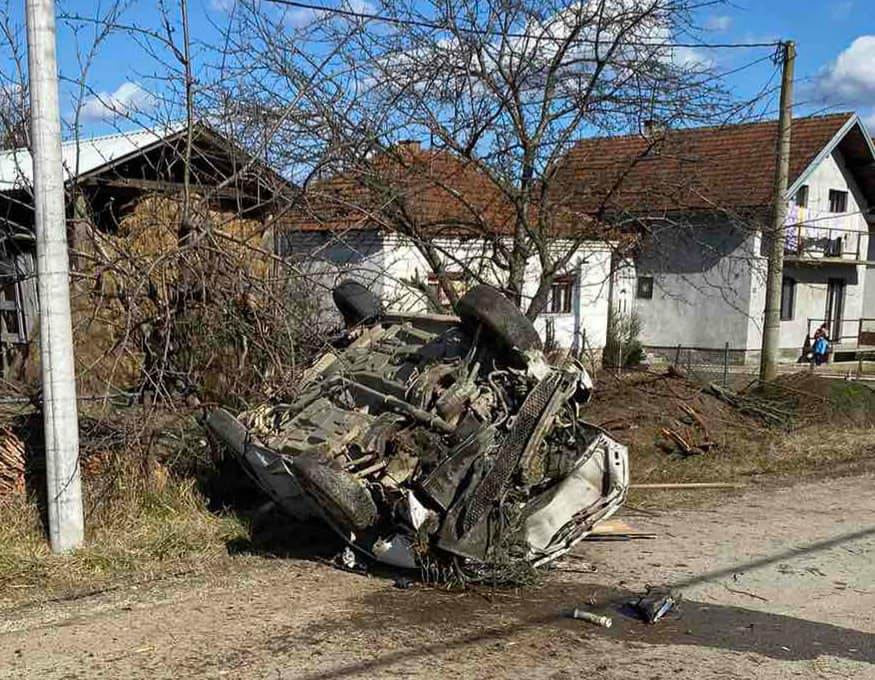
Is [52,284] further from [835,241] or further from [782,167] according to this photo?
[835,241]

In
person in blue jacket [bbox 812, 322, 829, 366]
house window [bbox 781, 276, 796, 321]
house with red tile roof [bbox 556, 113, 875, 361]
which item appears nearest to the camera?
house with red tile roof [bbox 556, 113, 875, 361]

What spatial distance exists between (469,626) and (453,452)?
1178mm

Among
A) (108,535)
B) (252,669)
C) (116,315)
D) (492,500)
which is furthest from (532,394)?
(116,315)

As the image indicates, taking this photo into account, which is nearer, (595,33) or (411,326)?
(411,326)

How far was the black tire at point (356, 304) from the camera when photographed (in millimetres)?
8602

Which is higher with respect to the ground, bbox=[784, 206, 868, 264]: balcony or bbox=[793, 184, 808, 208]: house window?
bbox=[793, 184, 808, 208]: house window

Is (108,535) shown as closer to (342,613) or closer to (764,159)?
(342,613)

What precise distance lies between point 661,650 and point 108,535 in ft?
13.2

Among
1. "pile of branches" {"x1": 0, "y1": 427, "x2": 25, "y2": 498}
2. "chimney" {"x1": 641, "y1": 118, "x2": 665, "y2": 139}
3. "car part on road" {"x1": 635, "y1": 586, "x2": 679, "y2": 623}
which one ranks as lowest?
"car part on road" {"x1": 635, "y1": 586, "x2": 679, "y2": 623}

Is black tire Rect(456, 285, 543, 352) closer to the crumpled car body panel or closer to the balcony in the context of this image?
the crumpled car body panel

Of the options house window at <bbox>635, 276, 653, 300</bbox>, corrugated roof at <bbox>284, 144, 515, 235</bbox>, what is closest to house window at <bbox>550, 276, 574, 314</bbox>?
house window at <bbox>635, 276, 653, 300</bbox>

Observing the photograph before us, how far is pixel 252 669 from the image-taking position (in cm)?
473

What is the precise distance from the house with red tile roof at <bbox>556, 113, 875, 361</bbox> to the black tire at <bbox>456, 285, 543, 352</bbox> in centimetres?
484

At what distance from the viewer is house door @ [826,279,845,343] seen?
30.5 m
